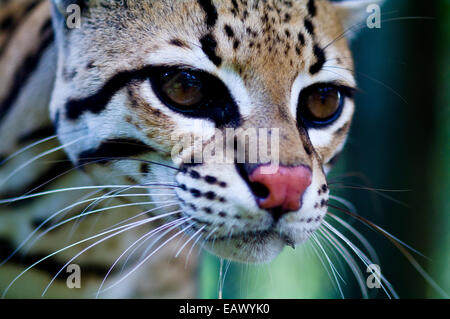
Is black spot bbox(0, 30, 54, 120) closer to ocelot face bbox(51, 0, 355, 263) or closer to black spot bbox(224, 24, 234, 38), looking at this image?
ocelot face bbox(51, 0, 355, 263)

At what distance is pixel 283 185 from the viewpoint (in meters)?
0.84

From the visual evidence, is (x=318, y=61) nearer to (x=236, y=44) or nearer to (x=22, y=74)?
(x=236, y=44)

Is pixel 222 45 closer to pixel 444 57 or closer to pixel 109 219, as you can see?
pixel 109 219

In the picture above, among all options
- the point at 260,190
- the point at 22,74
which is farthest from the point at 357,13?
the point at 22,74

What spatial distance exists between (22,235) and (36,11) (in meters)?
0.71

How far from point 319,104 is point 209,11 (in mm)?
381

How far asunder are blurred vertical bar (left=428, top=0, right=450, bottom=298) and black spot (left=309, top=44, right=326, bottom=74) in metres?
0.74

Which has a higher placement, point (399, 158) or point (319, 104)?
point (319, 104)

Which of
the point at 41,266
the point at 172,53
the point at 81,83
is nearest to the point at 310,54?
the point at 172,53

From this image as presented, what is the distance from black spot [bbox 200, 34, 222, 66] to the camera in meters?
0.95

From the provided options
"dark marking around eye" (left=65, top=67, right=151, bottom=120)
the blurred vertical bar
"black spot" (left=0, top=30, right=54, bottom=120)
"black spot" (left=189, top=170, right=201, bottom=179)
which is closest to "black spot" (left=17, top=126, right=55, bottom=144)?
"black spot" (left=0, top=30, right=54, bottom=120)

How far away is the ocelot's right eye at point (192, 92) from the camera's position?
96cm

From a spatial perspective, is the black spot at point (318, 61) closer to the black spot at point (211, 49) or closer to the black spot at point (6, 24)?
the black spot at point (211, 49)

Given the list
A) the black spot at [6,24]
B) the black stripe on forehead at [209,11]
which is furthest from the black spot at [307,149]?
the black spot at [6,24]
